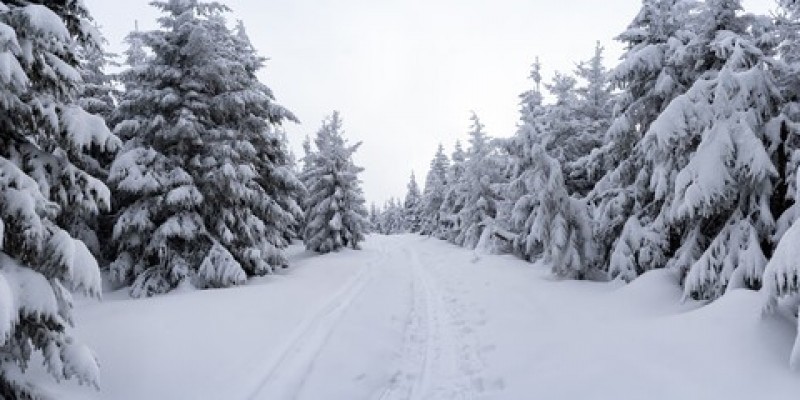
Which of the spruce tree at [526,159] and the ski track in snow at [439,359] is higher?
the spruce tree at [526,159]

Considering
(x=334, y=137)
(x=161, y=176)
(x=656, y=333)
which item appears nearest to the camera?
(x=656, y=333)

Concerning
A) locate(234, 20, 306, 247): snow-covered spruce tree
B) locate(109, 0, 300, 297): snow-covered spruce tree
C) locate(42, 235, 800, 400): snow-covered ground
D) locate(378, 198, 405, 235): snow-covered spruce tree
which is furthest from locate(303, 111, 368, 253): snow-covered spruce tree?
locate(378, 198, 405, 235): snow-covered spruce tree

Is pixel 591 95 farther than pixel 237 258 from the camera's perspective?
Yes

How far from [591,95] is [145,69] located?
20.3 meters

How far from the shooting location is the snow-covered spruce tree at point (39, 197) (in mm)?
5715

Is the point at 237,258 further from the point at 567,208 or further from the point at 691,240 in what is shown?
the point at 691,240

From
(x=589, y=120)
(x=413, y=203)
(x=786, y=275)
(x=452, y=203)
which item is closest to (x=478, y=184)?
(x=452, y=203)

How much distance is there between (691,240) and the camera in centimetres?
1233

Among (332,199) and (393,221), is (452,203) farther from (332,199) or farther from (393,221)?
(393,221)

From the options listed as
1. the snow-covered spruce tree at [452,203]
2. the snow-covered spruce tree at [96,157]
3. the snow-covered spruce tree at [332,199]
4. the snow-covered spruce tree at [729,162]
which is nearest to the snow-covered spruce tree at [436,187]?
the snow-covered spruce tree at [452,203]

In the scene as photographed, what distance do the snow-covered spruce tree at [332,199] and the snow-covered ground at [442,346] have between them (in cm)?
1722

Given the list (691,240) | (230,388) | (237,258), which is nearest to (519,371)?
(230,388)

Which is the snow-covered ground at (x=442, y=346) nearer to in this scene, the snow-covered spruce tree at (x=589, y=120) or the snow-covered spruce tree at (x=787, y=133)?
the snow-covered spruce tree at (x=787, y=133)

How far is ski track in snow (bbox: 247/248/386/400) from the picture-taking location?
7660mm
